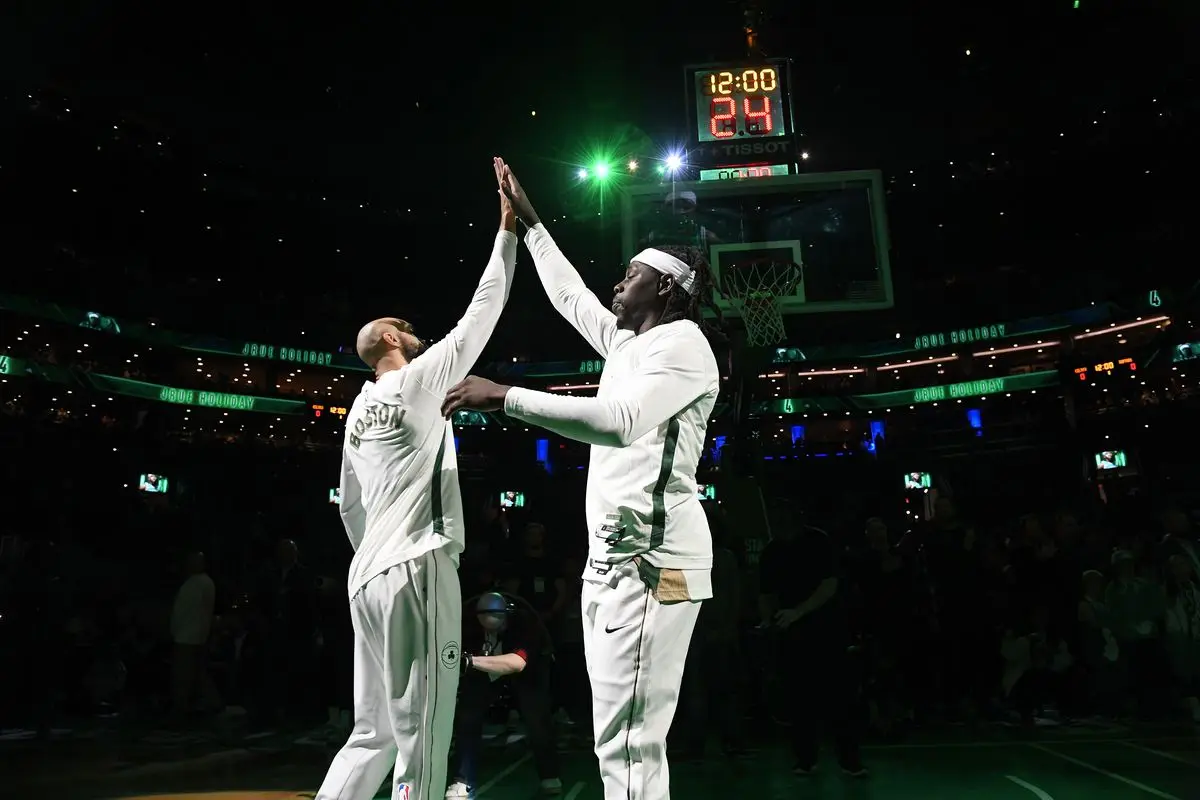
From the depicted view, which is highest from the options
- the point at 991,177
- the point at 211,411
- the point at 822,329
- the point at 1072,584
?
the point at 991,177

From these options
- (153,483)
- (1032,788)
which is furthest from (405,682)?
(153,483)

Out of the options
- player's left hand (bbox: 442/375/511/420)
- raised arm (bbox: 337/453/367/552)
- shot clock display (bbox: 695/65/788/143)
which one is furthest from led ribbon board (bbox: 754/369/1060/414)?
player's left hand (bbox: 442/375/511/420)

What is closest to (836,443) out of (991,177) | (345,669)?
(991,177)

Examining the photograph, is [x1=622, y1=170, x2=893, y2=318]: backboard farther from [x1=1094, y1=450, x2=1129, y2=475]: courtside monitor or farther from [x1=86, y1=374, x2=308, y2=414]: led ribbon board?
[x1=86, y1=374, x2=308, y2=414]: led ribbon board

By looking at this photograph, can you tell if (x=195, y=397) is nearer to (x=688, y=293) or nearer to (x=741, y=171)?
(x=741, y=171)

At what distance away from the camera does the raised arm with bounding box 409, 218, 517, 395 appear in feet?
10.8

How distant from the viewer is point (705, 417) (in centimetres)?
261

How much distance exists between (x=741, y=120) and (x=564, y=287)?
8.93m

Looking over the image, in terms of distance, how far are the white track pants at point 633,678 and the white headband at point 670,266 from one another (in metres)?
0.94

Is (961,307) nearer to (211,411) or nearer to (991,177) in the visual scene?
(991,177)

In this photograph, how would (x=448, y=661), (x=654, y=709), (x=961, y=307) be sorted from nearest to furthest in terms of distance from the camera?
(x=654, y=709) → (x=448, y=661) → (x=961, y=307)

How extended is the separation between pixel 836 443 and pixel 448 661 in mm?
28421

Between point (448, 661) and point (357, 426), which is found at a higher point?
point (357, 426)

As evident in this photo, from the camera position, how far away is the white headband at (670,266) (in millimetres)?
2656
